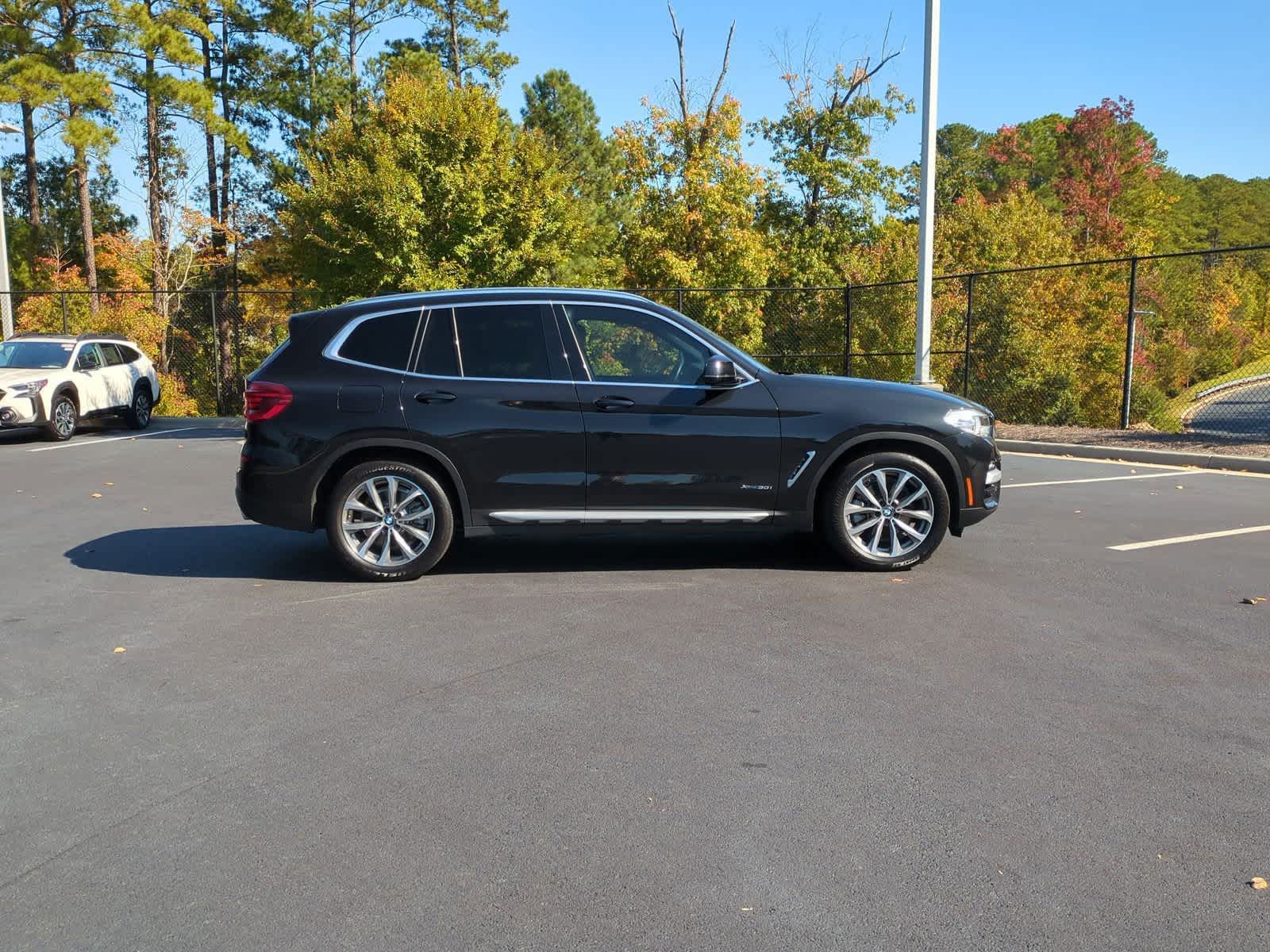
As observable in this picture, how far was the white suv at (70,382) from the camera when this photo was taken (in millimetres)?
16188

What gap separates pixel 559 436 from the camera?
7.02 metres

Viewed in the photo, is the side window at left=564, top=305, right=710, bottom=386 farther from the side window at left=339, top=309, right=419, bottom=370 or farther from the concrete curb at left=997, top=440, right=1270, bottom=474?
the concrete curb at left=997, top=440, right=1270, bottom=474

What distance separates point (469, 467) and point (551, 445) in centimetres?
54

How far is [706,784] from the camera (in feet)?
12.7

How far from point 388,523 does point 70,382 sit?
12260mm

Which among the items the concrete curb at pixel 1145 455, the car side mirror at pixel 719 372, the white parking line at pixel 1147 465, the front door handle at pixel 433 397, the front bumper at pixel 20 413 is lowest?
the white parking line at pixel 1147 465

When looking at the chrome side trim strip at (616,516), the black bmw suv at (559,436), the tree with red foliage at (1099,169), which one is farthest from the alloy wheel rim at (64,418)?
the tree with red foliage at (1099,169)

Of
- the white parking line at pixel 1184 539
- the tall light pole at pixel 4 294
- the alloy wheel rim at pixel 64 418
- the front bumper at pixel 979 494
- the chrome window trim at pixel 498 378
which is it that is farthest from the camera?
the tall light pole at pixel 4 294

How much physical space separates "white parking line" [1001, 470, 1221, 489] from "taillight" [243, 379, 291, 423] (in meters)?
7.46

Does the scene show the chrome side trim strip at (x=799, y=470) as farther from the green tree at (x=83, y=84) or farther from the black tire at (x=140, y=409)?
the green tree at (x=83, y=84)

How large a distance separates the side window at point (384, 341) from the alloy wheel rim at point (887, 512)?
10.1ft

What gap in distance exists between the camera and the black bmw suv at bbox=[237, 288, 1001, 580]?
7.01 m

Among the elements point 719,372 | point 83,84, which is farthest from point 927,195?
point 83,84

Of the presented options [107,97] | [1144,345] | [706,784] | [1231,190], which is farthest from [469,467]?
[1231,190]
